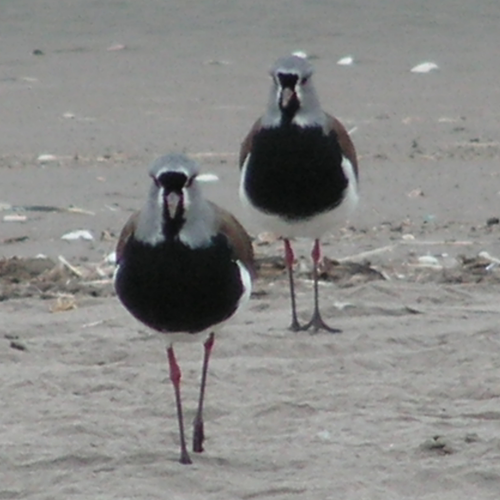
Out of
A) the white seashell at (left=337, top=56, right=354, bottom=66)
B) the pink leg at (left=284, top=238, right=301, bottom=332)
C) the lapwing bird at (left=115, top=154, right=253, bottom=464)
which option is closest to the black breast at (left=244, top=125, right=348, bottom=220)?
the pink leg at (left=284, top=238, right=301, bottom=332)

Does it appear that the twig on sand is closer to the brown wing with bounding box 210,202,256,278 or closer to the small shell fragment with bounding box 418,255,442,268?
the small shell fragment with bounding box 418,255,442,268

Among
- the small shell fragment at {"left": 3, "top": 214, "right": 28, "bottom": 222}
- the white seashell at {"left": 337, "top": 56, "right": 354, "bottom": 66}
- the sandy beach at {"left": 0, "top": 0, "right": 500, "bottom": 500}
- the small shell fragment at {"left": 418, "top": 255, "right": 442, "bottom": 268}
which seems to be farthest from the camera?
the white seashell at {"left": 337, "top": 56, "right": 354, "bottom": 66}

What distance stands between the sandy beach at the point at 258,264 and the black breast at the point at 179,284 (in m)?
0.31

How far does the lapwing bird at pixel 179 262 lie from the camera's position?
4.88m

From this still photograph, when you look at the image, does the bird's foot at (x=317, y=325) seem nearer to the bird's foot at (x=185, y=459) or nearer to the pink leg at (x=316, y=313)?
the pink leg at (x=316, y=313)

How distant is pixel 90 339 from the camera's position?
6.65 m

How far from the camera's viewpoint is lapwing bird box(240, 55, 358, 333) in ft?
A: 22.9

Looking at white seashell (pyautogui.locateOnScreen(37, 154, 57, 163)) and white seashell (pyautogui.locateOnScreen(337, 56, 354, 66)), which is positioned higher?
white seashell (pyautogui.locateOnScreen(337, 56, 354, 66))

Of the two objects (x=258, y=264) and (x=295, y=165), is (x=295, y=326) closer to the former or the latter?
(x=295, y=165)

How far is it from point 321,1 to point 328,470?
11066 mm

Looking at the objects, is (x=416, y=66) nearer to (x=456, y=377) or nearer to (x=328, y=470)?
(x=456, y=377)

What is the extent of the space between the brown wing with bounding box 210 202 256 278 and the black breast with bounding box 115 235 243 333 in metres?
0.07

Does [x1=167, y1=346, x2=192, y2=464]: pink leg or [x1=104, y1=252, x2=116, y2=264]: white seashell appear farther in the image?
[x1=104, y1=252, x2=116, y2=264]: white seashell

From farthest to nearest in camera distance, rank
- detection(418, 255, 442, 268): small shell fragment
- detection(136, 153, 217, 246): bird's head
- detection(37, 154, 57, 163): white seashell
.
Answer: detection(37, 154, 57, 163): white seashell → detection(418, 255, 442, 268): small shell fragment → detection(136, 153, 217, 246): bird's head
